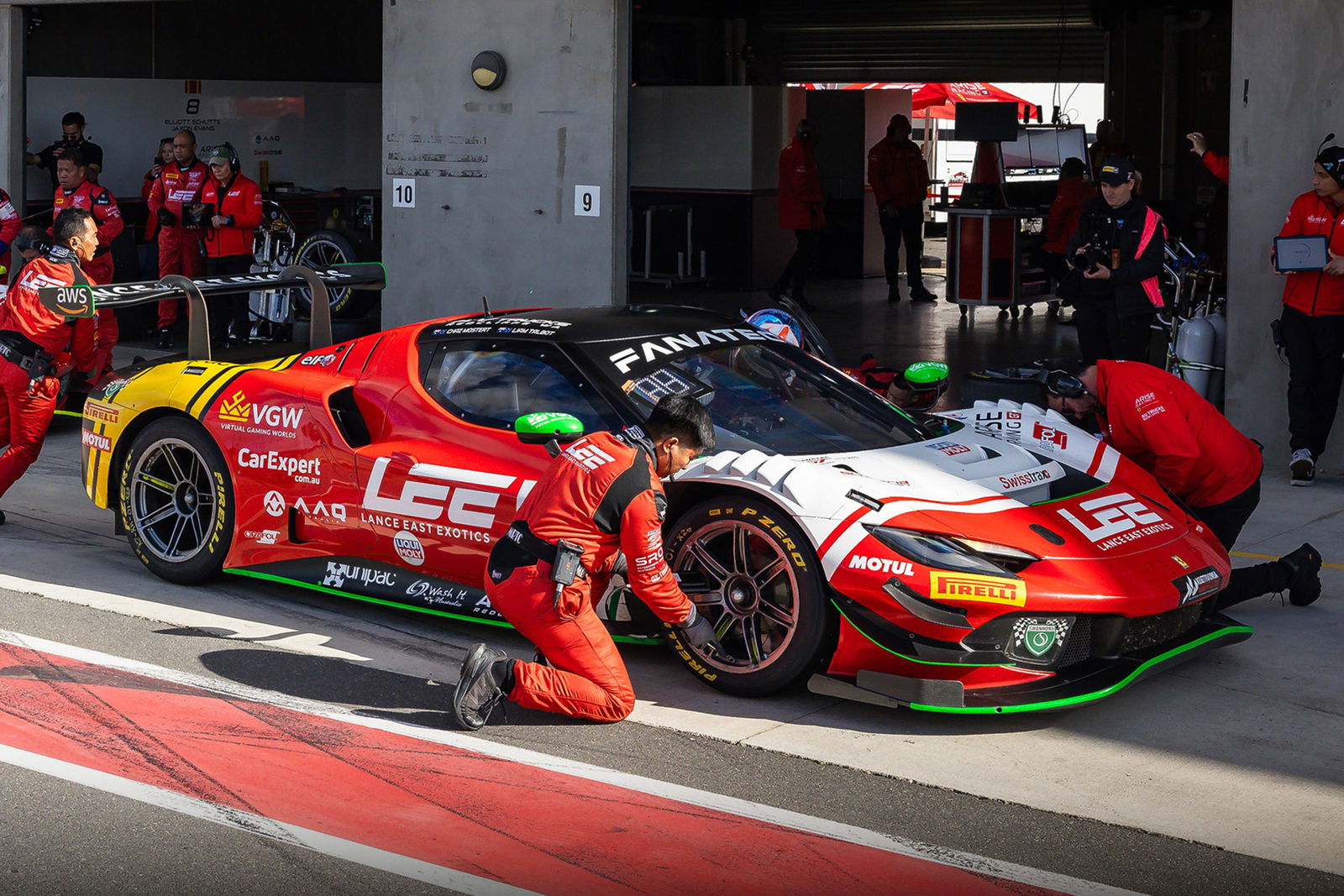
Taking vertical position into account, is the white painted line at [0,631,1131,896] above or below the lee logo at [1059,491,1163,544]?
below

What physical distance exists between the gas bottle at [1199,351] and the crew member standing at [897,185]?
27.8ft

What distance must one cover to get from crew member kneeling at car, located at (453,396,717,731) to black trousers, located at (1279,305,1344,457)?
16.4ft

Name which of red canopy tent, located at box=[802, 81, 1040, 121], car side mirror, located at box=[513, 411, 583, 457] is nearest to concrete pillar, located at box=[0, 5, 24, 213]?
car side mirror, located at box=[513, 411, 583, 457]

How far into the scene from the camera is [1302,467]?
349 inches

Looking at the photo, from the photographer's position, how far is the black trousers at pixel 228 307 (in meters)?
13.5

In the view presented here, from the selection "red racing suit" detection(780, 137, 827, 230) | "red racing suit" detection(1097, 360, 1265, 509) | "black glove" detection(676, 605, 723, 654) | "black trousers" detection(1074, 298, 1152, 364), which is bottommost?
"black glove" detection(676, 605, 723, 654)

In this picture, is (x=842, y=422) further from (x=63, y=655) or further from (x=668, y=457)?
(x=63, y=655)

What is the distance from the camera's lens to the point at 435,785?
4.62 m

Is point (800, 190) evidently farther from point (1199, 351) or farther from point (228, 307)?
point (1199, 351)

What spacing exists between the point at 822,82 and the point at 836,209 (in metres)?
6.19

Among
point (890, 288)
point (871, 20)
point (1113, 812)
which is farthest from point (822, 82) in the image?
point (1113, 812)

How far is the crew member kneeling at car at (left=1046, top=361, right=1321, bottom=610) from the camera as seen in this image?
6320 mm

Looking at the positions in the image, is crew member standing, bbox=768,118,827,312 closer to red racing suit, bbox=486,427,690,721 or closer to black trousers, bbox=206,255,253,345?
black trousers, bbox=206,255,253,345

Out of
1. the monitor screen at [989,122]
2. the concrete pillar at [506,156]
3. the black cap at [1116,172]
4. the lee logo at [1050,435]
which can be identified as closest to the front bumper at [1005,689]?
the lee logo at [1050,435]
